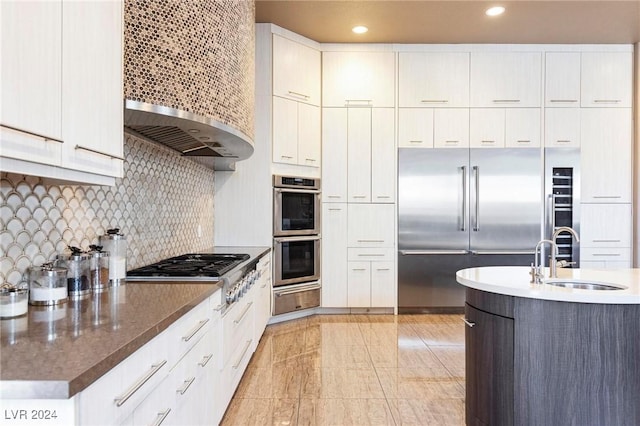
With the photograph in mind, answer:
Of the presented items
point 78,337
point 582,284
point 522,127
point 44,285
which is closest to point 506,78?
point 522,127

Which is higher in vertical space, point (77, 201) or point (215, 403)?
point (77, 201)

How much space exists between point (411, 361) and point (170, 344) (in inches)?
98.7

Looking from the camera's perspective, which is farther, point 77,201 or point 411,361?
point 411,361

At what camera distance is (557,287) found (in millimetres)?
2084

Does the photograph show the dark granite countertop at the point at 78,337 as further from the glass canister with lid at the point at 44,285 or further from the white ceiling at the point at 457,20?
the white ceiling at the point at 457,20

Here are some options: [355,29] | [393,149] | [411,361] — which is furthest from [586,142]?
[411,361]

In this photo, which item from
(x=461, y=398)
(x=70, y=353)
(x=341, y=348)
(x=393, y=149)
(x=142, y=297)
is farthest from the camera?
(x=393, y=149)

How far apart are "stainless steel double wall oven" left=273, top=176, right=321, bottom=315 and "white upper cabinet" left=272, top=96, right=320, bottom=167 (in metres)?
0.22

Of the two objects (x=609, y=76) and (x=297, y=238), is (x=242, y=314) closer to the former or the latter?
(x=297, y=238)

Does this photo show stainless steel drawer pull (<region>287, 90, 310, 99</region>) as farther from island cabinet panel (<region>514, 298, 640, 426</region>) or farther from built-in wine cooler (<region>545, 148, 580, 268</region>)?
island cabinet panel (<region>514, 298, 640, 426</region>)

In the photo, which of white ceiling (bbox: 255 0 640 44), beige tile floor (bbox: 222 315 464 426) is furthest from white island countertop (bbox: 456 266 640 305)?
white ceiling (bbox: 255 0 640 44)

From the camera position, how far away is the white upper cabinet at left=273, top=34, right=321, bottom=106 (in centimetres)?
462

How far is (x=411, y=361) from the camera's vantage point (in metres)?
3.54

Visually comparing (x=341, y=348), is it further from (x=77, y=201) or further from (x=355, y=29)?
(x=355, y=29)
